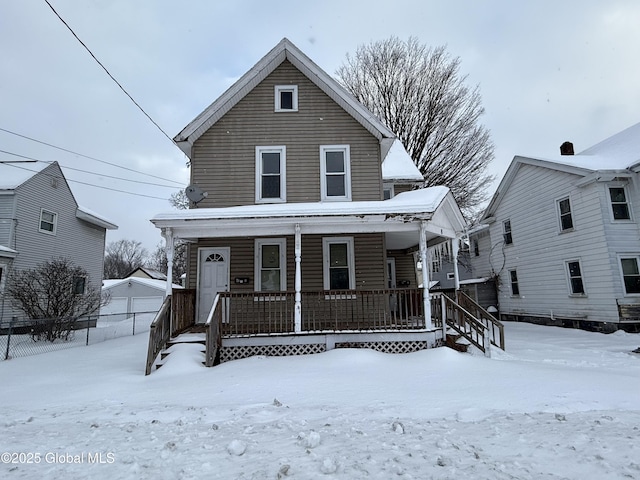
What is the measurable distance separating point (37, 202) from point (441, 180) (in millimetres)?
20138

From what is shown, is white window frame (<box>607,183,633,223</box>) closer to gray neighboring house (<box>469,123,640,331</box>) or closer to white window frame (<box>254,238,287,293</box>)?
gray neighboring house (<box>469,123,640,331</box>)

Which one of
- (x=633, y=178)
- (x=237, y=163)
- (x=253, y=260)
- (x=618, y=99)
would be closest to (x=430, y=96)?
(x=618, y=99)

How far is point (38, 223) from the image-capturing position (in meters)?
15.4

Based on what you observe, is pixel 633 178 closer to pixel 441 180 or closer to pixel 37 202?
pixel 441 180

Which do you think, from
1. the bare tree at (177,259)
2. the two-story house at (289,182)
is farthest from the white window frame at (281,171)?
the bare tree at (177,259)

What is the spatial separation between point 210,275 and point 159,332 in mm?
2919

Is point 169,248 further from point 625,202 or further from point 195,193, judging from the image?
point 625,202

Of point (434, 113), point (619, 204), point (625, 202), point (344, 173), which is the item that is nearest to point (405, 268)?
point (344, 173)

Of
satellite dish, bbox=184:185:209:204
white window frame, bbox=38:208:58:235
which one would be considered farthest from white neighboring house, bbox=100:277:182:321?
satellite dish, bbox=184:185:209:204

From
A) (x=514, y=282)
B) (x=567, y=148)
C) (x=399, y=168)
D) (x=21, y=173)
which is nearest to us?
(x=399, y=168)

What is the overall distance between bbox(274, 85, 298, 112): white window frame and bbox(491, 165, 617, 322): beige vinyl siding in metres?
10.5

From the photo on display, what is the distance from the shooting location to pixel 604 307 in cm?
1190

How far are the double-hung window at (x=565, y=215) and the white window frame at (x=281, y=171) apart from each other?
10958 mm

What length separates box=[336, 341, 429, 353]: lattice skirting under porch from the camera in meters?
7.93
